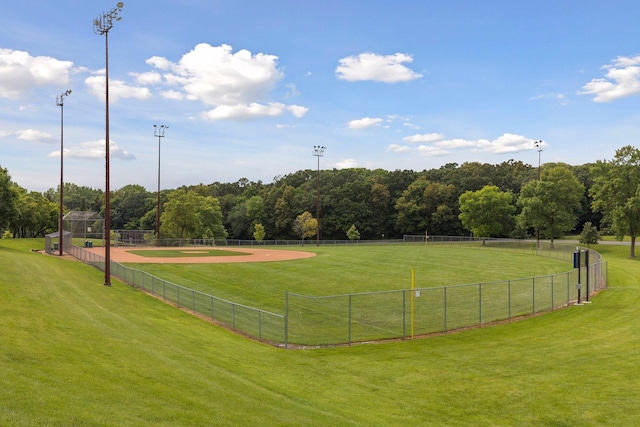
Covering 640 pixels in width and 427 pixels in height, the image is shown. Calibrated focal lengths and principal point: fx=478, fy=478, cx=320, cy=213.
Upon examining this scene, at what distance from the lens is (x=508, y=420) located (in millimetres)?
10938

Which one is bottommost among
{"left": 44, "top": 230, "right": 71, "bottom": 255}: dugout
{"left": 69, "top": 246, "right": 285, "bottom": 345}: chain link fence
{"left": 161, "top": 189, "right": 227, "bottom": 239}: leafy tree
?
{"left": 69, "top": 246, "right": 285, "bottom": 345}: chain link fence

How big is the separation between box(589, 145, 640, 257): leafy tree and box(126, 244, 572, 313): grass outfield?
1979 centimetres

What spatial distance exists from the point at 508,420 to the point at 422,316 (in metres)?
13.2

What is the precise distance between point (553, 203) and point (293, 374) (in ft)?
242

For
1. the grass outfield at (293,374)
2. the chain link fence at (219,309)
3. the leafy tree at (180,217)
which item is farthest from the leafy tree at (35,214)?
the grass outfield at (293,374)

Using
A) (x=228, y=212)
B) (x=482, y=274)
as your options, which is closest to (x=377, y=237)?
(x=228, y=212)

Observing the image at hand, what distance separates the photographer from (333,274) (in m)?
39.1

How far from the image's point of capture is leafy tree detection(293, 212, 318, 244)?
10388 centimetres

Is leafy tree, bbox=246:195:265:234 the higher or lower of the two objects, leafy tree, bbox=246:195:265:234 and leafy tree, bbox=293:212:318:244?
the higher

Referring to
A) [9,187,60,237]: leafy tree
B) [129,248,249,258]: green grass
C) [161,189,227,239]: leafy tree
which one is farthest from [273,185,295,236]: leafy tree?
[129,248,249,258]: green grass

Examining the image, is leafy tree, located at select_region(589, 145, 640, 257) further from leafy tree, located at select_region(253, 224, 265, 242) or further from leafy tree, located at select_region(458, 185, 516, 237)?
leafy tree, located at select_region(253, 224, 265, 242)

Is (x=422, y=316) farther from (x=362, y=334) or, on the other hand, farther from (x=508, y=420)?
(x=508, y=420)

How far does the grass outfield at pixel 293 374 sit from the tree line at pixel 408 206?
166 feet

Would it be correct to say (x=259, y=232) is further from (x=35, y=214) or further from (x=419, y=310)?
(x=419, y=310)
